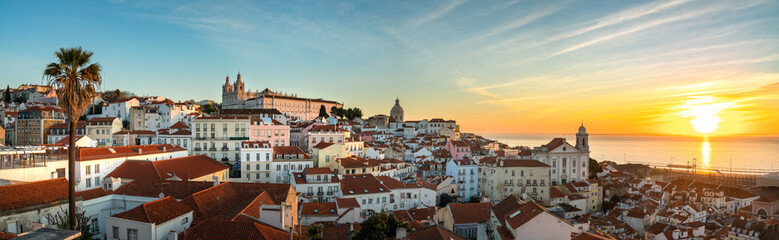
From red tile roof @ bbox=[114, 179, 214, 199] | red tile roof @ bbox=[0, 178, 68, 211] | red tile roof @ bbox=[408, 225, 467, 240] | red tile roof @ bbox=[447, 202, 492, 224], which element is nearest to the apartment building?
red tile roof @ bbox=[114, 179, 214, 199]

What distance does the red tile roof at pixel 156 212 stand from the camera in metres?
13.2

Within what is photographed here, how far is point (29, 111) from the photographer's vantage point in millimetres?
60719

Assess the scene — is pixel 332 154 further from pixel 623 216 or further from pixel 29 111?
pixel 29 111

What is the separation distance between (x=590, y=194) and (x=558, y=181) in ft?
20.8

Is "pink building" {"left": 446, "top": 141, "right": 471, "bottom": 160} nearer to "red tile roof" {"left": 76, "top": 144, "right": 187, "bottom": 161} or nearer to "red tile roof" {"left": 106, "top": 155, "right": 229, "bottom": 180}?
"red tile roof" {"left": 106, "top": 155, "right": 229, "bottom": 180}

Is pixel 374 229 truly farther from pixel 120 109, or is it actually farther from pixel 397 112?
pixel 397 112

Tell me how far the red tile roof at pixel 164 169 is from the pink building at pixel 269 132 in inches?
478

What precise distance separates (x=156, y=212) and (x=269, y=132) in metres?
35.3

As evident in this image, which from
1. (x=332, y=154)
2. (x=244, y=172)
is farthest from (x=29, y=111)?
(x=332, y=154)

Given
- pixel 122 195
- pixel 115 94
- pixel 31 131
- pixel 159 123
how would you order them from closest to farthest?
pixel 122 195 → pixel 31 131 → pixel 159 123 → pixel 115 94

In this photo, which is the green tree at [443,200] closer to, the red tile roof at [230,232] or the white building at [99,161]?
the white building at [99,161]

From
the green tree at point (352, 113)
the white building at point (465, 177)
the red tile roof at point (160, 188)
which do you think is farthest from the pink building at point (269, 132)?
the green tree at point (352, 113)

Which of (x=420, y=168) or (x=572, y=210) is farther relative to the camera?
(x=420, y=168)

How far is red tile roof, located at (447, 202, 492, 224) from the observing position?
27.2 metres
